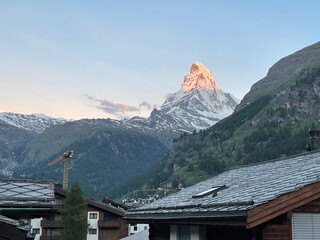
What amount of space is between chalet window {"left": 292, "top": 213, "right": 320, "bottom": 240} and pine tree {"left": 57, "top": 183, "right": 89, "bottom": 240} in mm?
59403

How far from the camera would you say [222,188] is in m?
17.5

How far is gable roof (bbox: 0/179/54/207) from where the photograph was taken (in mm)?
12570

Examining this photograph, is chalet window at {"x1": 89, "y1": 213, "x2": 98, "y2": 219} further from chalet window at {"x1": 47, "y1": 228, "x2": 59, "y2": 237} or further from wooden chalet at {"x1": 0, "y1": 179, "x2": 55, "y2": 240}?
wooden chalet at {"x1": 0, "y1": 179, "x2": 55, "y2": 240}

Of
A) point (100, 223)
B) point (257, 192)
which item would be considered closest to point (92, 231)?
point (100, 223)

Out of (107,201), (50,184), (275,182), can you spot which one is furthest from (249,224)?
(107,201)

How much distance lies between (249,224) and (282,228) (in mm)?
1424

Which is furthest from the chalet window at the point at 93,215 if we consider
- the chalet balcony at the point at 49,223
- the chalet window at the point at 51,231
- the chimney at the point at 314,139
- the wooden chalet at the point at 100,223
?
the chimney at the point at 314,139

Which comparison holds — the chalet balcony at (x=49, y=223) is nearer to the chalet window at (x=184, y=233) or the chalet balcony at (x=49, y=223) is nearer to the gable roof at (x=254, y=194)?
the gable roof at (x=254, y=194)

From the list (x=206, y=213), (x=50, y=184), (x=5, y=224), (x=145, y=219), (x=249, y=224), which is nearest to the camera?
(x=5, y=224)

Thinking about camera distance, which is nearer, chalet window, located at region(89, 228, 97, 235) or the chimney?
the chimney

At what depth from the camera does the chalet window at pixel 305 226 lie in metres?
12.6

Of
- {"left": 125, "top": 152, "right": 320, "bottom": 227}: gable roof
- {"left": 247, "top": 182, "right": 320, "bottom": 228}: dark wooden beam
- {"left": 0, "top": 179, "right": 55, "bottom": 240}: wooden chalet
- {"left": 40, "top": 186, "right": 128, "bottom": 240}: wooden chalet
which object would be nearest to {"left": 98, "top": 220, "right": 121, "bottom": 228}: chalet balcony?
{"left": 40, "top": 186, "right": 128, "bottom": 240}: wooden chalet

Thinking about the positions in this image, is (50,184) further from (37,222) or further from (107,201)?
(107,201)

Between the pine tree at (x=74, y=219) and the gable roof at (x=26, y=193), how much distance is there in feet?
185
